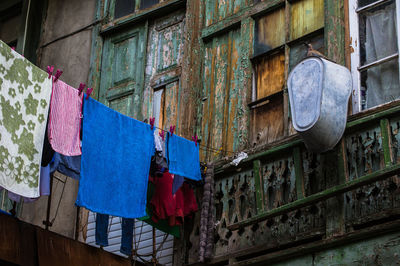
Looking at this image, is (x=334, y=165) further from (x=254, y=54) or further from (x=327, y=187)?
(x=254, y=54)

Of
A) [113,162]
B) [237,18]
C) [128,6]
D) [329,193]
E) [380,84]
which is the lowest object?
[329,193]

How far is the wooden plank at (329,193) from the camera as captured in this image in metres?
7.58

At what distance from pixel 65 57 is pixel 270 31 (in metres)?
3.58

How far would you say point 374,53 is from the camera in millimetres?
8703

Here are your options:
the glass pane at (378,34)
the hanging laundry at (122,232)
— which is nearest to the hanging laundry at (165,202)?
the hanging laundry at (122,232)

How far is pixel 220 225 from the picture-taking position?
9289mm

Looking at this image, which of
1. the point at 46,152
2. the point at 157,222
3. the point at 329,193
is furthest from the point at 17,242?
the point at 329,193

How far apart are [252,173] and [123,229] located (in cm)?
162

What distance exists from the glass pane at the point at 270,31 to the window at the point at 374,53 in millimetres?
999

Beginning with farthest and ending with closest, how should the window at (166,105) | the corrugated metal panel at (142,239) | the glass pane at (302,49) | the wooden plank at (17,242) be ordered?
the window at (166,105) < the corrugated metal panel at (142,239) < the glass pane at (302,49) < the wooden plank at (17,242)

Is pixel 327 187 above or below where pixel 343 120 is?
below

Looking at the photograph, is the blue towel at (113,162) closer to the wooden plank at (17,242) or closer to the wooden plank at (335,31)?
the wooden plank at (17,242)

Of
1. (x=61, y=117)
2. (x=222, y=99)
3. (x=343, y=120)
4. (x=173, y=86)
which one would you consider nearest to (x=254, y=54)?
(x=222, y=99)

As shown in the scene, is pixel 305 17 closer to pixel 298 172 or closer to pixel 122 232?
pixel 298 172
